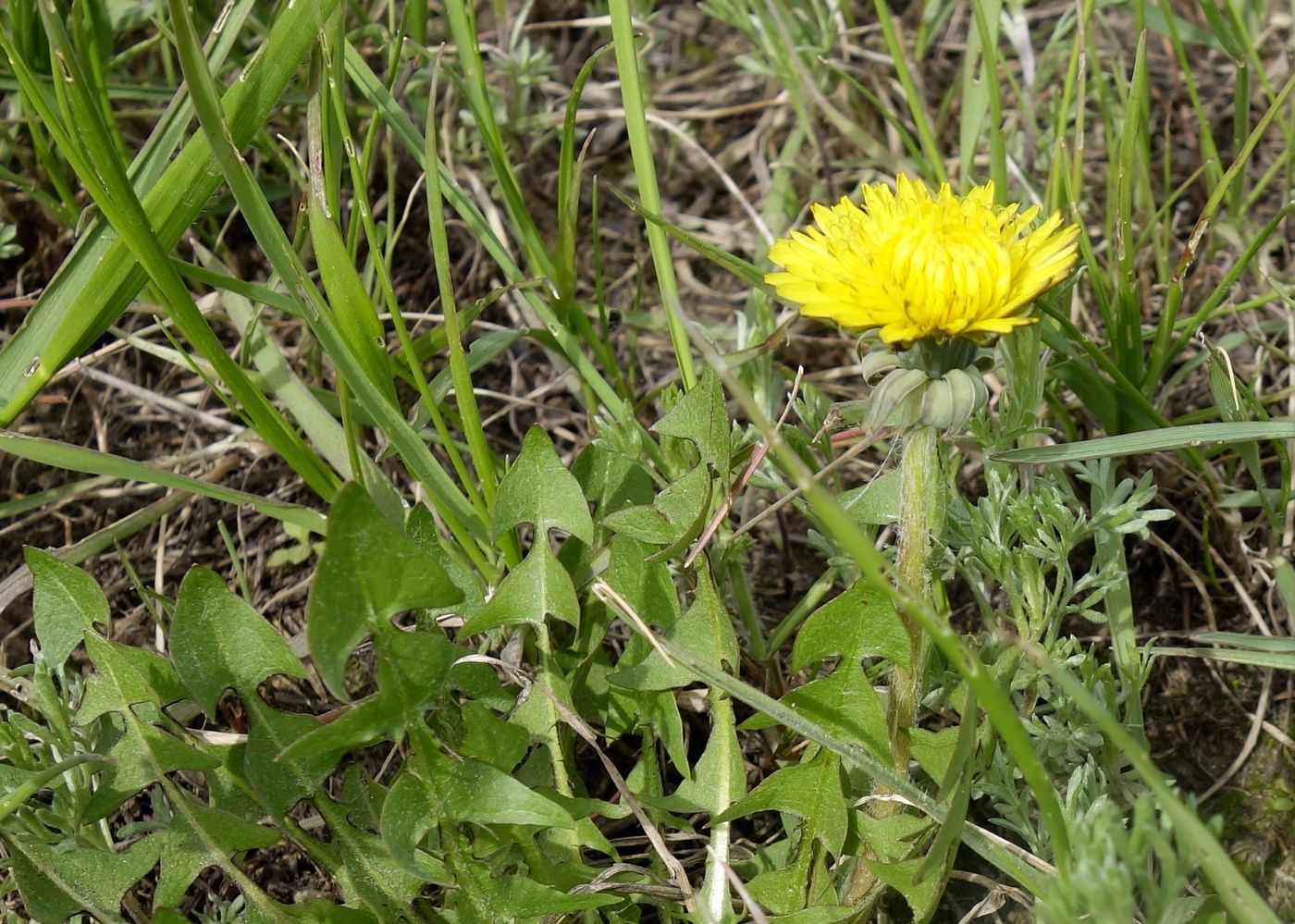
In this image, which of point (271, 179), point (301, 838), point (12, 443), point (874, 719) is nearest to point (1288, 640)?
point (874, 719)

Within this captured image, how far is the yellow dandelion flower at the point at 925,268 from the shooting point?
109 centimetres

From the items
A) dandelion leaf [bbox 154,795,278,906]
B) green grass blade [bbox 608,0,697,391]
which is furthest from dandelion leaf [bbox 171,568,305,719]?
green grass blade [bbox 608,0,697,391]

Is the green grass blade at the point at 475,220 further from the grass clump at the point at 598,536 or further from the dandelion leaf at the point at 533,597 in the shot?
the dandelion leaf at the point at 533,597

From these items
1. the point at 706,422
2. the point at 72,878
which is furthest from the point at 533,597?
the point at 72,878

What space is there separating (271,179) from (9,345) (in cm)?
81

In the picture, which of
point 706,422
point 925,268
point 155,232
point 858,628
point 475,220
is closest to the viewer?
point 925,268

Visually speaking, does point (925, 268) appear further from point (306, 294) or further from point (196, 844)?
point (196, 844)

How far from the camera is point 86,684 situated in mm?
1311

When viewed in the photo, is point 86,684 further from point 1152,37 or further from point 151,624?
point 1152,37

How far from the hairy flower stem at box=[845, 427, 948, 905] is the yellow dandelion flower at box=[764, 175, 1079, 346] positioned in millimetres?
116

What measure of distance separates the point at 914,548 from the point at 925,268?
11.1 inches

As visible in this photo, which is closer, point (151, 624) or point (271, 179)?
point (151, 624)

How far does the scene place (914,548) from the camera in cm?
118

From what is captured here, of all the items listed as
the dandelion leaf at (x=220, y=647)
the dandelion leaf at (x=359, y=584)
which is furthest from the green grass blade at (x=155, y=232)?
the dandelion leaf at (x=359, y=584)
